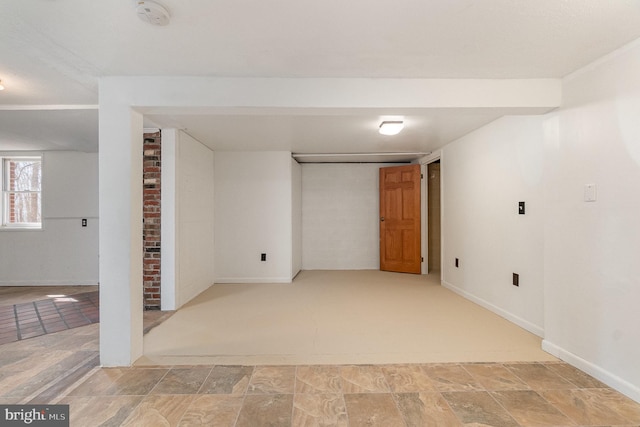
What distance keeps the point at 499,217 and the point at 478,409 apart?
221cm

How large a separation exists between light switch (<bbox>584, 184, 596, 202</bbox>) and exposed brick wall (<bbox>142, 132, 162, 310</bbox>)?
4004mm

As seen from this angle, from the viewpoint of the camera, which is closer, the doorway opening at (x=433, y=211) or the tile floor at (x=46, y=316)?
the tile floor at (x=46, y=316)

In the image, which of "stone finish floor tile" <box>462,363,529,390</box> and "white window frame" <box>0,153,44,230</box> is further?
"white window frame" <box>0,153,44,230</box>

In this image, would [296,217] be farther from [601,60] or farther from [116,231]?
[601,60]

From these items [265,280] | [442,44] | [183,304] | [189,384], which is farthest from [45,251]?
[442,44]

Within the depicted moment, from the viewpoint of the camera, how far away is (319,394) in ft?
6.14

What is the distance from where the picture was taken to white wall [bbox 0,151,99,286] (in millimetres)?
4855

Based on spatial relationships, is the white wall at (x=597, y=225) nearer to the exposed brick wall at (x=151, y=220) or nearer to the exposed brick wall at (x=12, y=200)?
the exposed brick wall at (x=151, y=220)

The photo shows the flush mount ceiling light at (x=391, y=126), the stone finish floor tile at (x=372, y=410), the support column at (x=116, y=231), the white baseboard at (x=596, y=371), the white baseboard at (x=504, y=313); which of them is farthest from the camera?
the flush mount ceiling light at (x=391, y=126)

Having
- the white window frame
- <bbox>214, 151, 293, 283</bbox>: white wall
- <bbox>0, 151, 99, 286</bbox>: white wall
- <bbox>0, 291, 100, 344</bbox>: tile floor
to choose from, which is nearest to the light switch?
<bbox>214, 151, 293, 283</bbox>: white wall

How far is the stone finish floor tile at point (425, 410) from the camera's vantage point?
A: 162 cm

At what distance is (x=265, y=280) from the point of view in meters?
4.87

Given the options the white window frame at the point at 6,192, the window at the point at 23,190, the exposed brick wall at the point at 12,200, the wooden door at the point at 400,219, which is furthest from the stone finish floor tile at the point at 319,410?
the exposed brick wall at the point at 12,200

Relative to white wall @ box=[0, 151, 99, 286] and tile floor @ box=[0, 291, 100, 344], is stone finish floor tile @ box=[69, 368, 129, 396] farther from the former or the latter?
white wall @ box=[0, 151, 99, 286]
